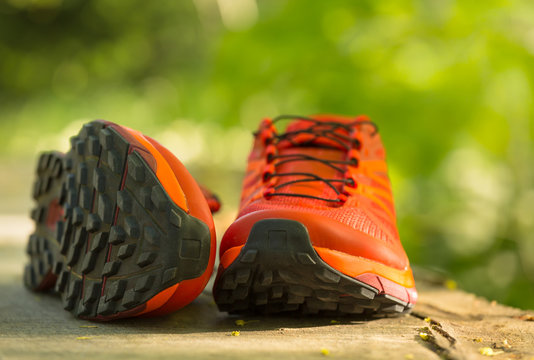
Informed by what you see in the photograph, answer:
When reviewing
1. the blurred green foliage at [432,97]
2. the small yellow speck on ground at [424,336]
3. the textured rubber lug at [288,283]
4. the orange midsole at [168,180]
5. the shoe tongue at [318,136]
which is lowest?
the small yellow speck on ground at [424,336]

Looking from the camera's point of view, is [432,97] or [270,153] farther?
[432,97]

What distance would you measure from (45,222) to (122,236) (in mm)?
483

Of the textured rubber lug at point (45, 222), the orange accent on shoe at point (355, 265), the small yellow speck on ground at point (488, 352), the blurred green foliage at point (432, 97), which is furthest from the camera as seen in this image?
the blurred green foliage at point (432, 97)

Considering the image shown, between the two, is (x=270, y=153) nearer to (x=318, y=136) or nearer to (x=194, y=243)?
(x=318, y=136)

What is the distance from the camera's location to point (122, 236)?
113cm

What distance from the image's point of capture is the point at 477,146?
3.57 meters

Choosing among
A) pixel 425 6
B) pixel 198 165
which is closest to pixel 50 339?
pixel 425 6

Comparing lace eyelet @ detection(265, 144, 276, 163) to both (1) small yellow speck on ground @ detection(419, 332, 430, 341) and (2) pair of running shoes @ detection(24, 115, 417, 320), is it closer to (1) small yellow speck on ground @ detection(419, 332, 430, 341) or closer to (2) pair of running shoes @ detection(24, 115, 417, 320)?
(2) pair of running shoes @ detection(24, 115, 417, 320)

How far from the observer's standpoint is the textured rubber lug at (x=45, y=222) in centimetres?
144

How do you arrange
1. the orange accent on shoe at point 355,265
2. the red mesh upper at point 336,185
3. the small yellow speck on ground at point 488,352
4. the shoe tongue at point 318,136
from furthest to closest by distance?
1. the shoe tongue at point 318,136
2. the red mesh upper at point 336,185
3. the orange accent on shoe at point 355,265
4. the small yellow speck on ground at point 488,352

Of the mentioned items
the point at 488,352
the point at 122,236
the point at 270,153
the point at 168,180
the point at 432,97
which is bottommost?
the point at 488,352

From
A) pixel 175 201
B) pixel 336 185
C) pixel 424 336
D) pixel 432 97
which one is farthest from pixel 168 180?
pixel 432 97

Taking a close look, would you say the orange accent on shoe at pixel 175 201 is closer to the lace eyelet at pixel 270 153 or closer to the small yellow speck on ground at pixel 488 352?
the lace eyelet at pixel 270 153

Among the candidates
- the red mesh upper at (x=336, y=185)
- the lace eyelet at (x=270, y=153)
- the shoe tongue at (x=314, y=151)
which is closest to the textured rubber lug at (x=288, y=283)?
the red mesh upper at (x=336, y=185)
